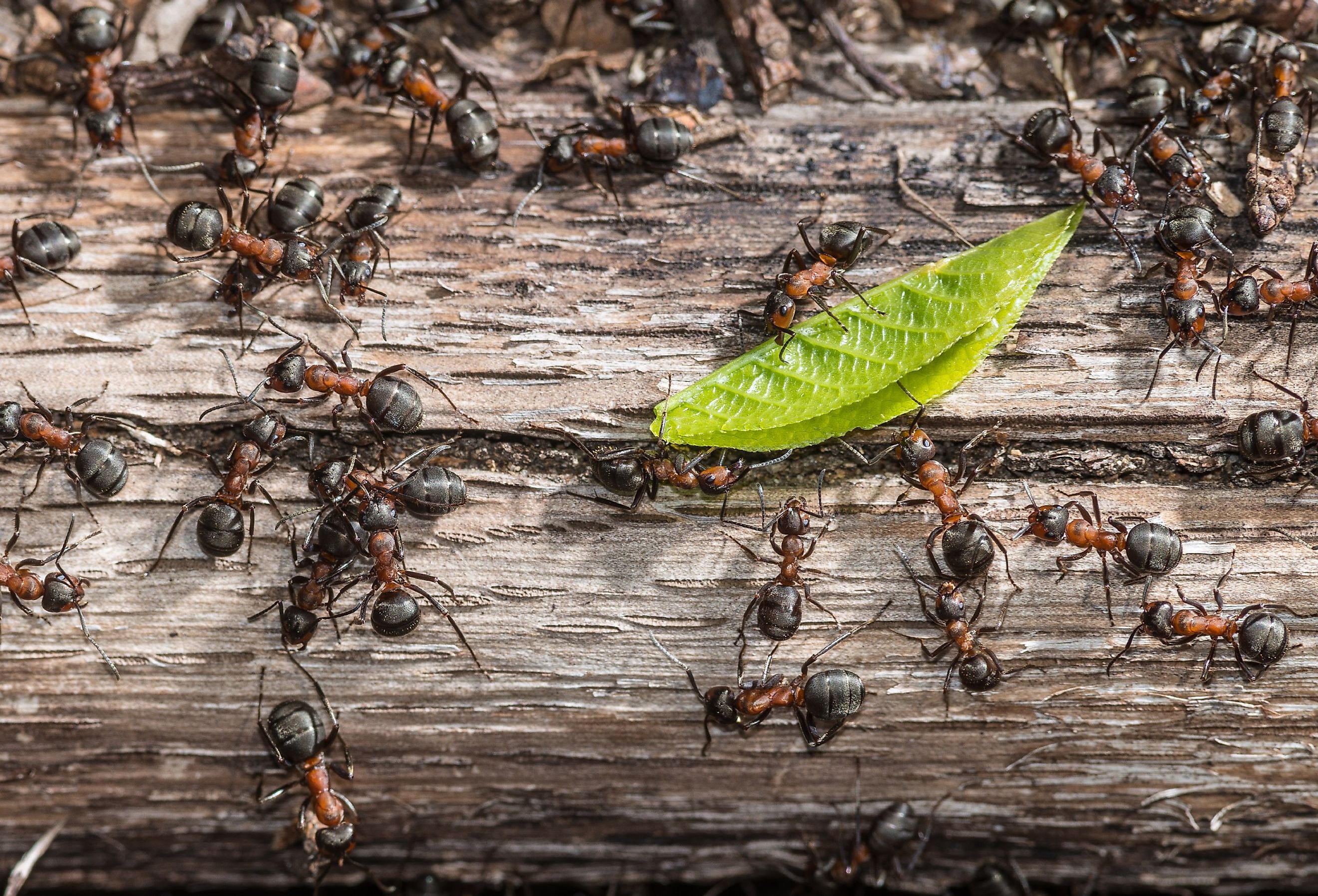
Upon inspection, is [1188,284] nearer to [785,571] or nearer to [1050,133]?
[1050,133]

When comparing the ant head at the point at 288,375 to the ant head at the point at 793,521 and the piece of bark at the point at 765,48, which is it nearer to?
the ant head at the point at 793,521

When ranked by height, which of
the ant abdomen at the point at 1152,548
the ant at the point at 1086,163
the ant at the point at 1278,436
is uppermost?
the ant at the point at 1086,163

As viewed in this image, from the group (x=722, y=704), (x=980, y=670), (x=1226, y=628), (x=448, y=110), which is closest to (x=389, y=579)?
(x=722, y=704)

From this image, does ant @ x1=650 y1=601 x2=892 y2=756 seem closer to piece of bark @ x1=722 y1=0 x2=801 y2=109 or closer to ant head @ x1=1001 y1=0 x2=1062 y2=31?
piece of bark @ x1=722 y1=0 x2=801 y2=109

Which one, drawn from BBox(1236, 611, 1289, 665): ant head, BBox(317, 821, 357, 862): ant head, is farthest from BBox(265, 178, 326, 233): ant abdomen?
BBox(1236, 611, 1289, 665): ant head

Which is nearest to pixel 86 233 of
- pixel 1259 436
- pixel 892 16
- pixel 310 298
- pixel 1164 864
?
pixel 310 298

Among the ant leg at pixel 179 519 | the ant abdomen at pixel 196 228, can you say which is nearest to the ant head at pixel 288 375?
the ant leg at pixel 179 519

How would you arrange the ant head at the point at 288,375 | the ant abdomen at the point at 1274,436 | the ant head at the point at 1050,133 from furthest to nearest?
the ant head at the point at 1050,133 < the ant head at the point at 288,375 < the ant abdomen at the point at 1274,436
